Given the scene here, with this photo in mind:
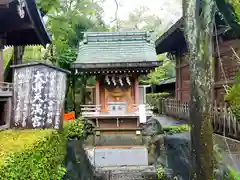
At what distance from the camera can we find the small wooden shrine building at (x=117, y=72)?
13.0m

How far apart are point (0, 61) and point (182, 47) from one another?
12.5 m

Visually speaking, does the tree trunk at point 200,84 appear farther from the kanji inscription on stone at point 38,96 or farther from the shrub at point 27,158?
the kanji inscription on stone at point 38,96

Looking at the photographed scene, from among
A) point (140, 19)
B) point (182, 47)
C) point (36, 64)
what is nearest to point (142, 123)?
point (36, 64)

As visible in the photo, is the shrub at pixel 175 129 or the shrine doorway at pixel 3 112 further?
the shrub at pixel 175 129

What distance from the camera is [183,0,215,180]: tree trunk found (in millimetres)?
4785

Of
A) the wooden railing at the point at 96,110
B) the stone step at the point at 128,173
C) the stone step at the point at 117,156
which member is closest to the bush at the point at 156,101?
the wooden railing at the point at 96,110

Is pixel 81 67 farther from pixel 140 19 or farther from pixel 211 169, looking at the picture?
pixel 140 19

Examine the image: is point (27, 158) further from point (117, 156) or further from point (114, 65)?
point (114, 65)

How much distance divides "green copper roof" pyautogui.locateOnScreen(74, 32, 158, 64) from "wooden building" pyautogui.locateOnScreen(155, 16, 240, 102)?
1862 millimetres

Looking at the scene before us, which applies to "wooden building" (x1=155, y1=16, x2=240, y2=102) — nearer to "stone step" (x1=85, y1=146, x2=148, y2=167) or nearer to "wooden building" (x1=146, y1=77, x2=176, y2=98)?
"stone step" (x1=85, y1=146, x2=148, y2=167)

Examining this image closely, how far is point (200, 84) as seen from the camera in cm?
489

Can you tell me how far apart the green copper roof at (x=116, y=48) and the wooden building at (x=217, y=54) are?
186cm

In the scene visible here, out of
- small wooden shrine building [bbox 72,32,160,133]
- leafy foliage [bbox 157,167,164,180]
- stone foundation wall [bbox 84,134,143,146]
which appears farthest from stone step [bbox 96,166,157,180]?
small wooden shrine building [bbox 72,32,160,133]

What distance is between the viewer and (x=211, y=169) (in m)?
4.69
